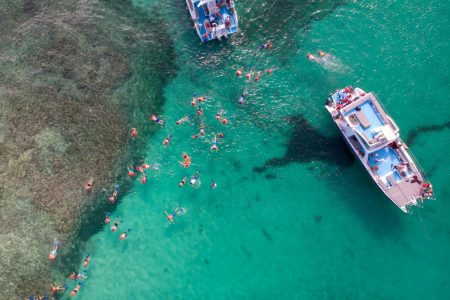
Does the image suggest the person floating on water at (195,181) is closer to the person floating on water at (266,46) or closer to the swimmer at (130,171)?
the swimmer at (130,171)

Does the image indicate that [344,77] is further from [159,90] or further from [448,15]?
[159,90]

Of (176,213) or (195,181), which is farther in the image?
(195,181)

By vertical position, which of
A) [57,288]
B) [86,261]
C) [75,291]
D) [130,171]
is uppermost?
[130,171]

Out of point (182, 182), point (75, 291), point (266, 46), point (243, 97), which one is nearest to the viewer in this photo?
point (75, 291)

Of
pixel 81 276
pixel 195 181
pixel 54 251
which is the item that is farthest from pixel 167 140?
pixel 81 276

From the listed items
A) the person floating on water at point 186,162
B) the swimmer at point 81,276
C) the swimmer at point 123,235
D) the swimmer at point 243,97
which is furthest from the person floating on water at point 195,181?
the swimmer at point 81,276

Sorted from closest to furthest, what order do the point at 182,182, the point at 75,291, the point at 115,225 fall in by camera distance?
the point at 75,291 < the point at 115,225 < the point at 182,182

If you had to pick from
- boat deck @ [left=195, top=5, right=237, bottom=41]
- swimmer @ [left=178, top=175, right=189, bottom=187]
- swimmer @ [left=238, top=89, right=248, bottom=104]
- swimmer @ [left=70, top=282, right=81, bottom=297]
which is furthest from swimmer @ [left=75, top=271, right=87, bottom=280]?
boat deck @ [left=195, top=5, right=237, bottom=41]

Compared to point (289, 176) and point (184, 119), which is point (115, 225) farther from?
point (289, 176)
